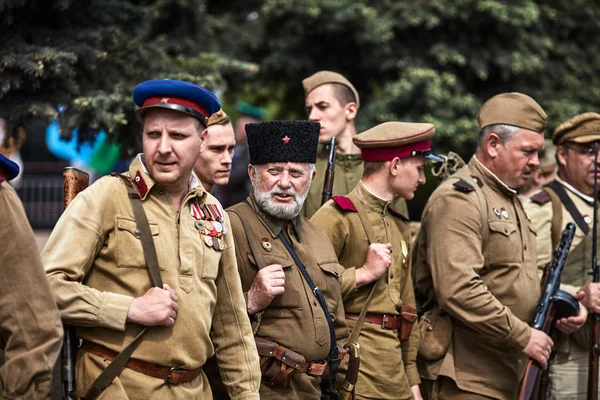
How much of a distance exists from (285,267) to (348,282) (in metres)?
0.62

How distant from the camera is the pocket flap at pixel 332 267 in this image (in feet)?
16.3

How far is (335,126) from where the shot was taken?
7148 millimetres

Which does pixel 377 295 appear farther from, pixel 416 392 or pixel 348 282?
pixel 416 392

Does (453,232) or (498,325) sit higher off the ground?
(453,232)

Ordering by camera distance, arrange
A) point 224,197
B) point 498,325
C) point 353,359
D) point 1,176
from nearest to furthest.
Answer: point 1,176
point 353,359
point 498,325
point 224,197

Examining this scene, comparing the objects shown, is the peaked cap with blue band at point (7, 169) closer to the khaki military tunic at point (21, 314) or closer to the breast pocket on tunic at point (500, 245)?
the khaki military tunic at point (21, 314)

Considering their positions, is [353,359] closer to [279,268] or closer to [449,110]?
[279,268]

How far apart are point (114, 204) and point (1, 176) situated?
2.01 ft

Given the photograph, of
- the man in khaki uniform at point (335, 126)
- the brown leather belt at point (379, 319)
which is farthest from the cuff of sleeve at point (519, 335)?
the man in khaki uniform at point (335, 126)

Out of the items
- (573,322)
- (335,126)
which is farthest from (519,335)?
(335,126)

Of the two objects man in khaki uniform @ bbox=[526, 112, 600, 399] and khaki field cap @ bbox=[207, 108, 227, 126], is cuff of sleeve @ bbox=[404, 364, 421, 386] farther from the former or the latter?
khaki field cap @ bbox=[207, 108, 227, 126]

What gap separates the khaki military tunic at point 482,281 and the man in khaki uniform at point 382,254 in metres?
0.22

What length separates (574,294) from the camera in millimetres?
6578

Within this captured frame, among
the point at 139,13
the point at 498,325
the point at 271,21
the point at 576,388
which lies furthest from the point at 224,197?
the point at 498,325
